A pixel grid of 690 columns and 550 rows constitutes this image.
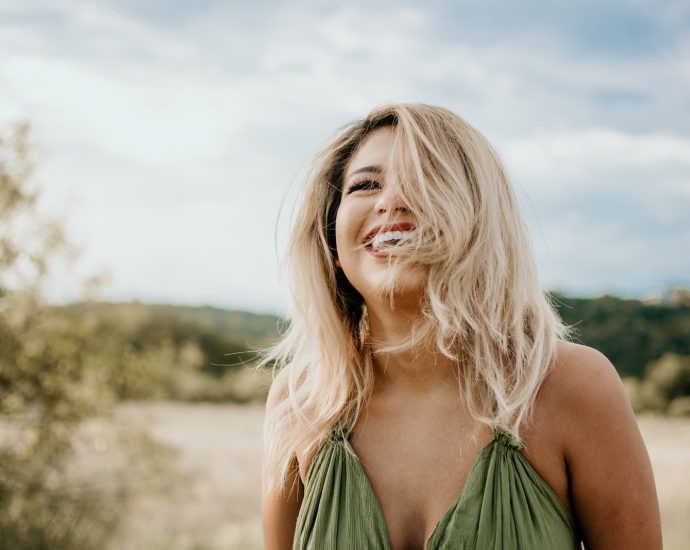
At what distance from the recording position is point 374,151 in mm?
2441

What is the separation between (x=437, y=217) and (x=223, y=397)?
21.1m

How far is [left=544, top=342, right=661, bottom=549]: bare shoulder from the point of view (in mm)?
1916

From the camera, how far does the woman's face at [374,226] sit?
85.3 inches

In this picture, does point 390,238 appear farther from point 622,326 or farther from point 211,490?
point 211,490

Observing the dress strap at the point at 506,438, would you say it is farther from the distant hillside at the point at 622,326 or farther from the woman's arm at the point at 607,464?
the distant hillside at the point at 622,326

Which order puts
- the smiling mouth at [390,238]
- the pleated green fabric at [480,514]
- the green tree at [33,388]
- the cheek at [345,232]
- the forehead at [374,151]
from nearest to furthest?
1. the pleated green fabric at [480,514]
2. the smiling mouth at [390,238]
3. the cheek at [345,232]
4. the forehead at [374,151]
5. the green tree at [33,388]

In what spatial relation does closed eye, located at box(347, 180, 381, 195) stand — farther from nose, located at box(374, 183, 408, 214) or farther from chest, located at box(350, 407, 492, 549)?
chest, located at box(350, 407, 492, 549)

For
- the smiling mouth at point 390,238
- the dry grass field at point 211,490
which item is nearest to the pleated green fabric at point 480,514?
the smiling mouth at point 390,238

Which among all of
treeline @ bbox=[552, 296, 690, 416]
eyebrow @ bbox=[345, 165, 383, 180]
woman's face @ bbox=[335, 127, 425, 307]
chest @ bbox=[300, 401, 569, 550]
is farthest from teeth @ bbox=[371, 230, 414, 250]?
treeline @ bbox=[552, 296, 690, 416]

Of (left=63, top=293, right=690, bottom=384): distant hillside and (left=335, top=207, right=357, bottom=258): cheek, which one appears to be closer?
(left=335, top=207, right=357, bottom=258): cheek

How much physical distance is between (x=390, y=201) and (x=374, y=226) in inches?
3.6

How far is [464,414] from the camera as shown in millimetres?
2152

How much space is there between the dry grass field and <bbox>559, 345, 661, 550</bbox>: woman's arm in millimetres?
5774

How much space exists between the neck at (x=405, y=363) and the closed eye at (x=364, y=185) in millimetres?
387
